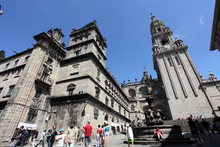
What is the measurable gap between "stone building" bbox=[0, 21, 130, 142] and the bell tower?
674 inches

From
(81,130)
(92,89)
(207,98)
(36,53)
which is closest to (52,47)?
(36,53)

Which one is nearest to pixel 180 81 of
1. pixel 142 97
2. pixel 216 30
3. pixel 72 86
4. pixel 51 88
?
pixel 142 97

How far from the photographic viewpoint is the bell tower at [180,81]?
2755 centimetres

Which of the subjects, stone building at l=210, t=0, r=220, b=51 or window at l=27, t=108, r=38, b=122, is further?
window at l=27, t=108, r=38, b=122

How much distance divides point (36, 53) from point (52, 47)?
3863 mm

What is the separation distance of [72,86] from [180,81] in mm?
28613

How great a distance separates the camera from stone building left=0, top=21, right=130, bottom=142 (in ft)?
48.5

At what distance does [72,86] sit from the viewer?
19.0 m

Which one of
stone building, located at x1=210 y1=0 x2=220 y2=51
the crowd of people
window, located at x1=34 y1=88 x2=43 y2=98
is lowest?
the crowd of people

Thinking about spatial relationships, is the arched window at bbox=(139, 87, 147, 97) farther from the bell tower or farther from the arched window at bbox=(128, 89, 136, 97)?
the bell tower

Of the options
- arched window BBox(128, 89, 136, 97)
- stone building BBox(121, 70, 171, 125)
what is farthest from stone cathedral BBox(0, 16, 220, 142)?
arched window BBox(128, 89, 136, 97)

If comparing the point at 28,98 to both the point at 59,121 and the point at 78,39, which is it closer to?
the point at 59,121

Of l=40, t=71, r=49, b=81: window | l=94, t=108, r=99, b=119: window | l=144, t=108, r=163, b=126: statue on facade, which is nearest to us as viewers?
l=144, t=108, r=163, b=126: statue on facade

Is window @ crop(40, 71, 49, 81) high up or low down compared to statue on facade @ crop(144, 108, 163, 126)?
up
